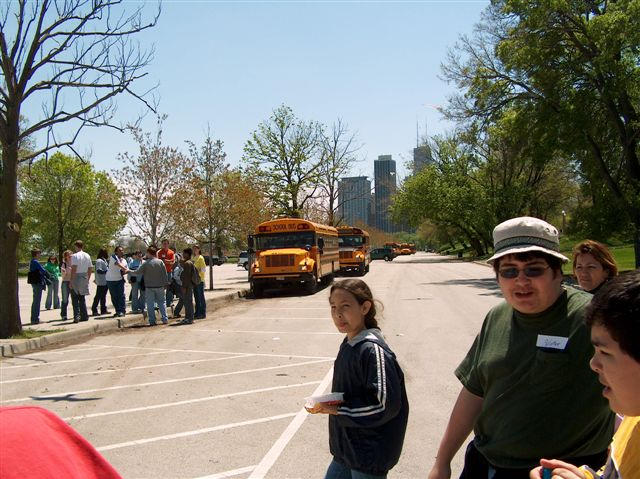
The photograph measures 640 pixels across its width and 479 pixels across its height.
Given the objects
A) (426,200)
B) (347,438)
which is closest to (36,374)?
(347,438)

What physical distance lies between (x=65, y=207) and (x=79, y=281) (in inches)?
1537

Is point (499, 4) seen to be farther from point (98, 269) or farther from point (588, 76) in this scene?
point (98, 269)

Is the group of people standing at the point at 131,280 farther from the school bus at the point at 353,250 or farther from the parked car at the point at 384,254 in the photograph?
the parked car at the point at 384,254

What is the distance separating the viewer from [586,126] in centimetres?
2300

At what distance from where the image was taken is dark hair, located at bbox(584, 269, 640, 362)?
5.19 feet

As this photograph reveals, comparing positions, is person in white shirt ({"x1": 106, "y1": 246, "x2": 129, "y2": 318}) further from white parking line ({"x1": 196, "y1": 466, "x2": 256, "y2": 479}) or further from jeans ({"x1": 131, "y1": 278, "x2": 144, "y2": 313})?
white parking line ({"x1": 196, "y1": 466, "x2": 256, "y2": 479})

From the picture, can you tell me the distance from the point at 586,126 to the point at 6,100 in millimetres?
19822

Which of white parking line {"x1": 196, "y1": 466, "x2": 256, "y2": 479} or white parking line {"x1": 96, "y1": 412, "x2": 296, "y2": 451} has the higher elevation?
white parking line {"x1": 96, "y1": 412, "x2": 296, "y2": 451}

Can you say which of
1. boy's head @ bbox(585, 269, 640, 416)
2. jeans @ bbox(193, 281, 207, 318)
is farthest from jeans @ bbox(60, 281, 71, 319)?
boy's head @ bbox(585, 269, 640, 416)

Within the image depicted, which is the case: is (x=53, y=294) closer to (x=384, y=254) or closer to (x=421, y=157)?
(x=421, y=157)

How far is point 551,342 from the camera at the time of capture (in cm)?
237

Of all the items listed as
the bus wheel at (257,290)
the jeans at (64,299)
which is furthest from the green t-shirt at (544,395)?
the bus wheel at (257,290)

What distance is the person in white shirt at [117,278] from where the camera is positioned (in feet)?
53.1

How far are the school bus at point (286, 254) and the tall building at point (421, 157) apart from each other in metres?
38.4
